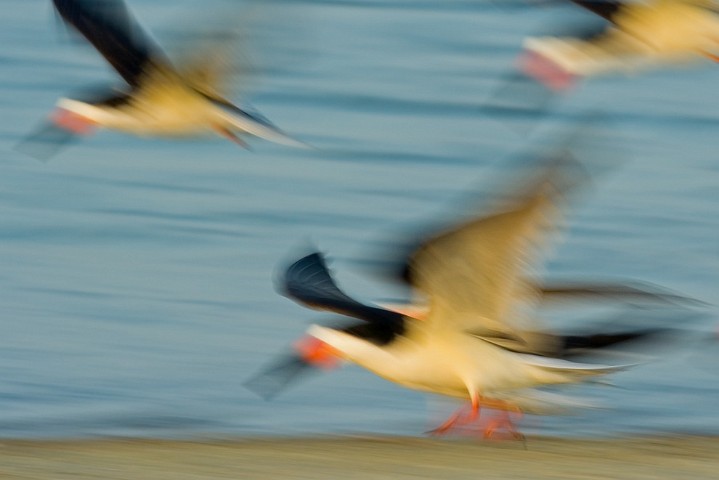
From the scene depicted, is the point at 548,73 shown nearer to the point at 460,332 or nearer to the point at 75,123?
the point at 75,123

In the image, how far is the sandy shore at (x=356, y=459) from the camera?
494 cm

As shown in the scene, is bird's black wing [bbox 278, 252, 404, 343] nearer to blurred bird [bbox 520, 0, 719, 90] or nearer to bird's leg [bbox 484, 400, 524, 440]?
bird's leg [bbox 484, 400, 524, 440]

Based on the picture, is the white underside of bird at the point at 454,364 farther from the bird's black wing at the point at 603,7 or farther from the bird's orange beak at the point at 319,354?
the bird's black wing at the point at 603,7

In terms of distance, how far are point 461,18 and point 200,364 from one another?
6381 millimetres

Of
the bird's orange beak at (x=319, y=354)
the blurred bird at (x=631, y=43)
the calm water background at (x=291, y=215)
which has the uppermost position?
the blurred bird at (x=631, y=43)

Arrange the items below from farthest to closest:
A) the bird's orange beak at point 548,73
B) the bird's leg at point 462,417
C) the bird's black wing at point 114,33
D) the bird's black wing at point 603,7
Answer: the bird's black wing at point 603,7
the bird's orange beak at point 548,73
the bird's black wing at point 114,33
the bird's leg at point 462,417

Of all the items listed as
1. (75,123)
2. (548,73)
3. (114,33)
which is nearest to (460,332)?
(114,33)

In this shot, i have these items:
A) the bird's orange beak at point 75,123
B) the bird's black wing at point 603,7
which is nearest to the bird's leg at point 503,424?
the bird's orange beak at point 75,123

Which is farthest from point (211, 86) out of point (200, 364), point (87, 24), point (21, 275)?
point (200, 364)

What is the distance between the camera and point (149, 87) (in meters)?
8.23

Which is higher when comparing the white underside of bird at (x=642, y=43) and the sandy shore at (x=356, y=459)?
the white underside of bird at (x=642, y=43)

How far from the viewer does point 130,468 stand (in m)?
4.96

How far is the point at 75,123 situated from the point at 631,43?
7.65ft

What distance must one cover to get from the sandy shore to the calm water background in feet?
1.79
